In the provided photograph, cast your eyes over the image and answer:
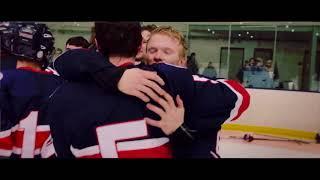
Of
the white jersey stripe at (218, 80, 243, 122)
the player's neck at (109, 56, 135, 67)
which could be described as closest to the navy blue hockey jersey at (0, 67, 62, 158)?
the player's neck at (109, 56, 135, 67)

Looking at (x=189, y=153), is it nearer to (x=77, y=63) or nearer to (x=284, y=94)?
(x=77, y=63)

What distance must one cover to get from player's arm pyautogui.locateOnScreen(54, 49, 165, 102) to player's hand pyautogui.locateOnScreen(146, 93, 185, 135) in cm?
4

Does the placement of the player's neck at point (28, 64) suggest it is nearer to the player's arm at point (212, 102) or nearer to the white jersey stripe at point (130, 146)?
the white jersey stripe at point (130, 146)

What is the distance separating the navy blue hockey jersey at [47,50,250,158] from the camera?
1.60 m

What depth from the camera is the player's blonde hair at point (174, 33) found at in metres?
2.14

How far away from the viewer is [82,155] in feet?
5.65

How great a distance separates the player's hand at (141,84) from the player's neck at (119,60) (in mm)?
38

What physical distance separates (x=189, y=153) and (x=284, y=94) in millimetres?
1261

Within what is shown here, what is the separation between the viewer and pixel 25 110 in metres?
2.12

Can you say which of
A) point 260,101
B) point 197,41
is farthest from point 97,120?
point 260,101

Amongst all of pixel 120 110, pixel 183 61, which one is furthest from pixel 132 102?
pixel 183 61

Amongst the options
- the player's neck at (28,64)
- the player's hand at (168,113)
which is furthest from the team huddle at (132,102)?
the player's neck at (28,64)

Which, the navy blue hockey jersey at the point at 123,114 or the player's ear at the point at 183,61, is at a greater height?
the player's ear at the point at 183,61
